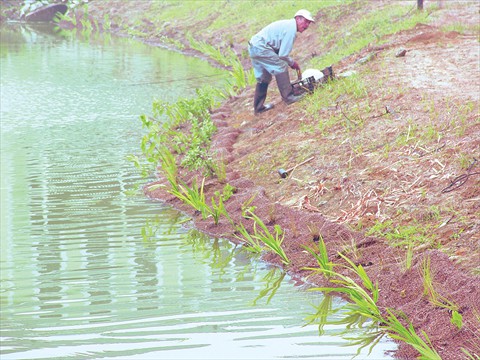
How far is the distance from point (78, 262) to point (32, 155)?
4848 millimetres

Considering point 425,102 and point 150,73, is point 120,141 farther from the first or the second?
point 150,73

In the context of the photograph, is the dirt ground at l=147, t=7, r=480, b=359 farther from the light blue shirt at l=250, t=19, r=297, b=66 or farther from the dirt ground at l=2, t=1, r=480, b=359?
the light blue shirt at l=250, t=19, r=297, b=66

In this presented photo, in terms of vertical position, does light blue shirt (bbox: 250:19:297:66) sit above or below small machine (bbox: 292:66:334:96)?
above

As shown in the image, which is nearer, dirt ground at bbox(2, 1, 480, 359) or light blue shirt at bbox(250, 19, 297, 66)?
dirt ground at bbox(2, 1, 480, 359)

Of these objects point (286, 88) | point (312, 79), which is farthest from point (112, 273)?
point (312, 79)

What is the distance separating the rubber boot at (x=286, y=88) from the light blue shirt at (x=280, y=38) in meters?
0.22

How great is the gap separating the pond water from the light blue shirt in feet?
8.07

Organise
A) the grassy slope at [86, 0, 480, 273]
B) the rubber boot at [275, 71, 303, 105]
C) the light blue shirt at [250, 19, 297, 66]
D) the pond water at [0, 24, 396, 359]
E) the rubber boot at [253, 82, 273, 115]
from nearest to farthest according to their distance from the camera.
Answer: the pond water at [0, 24, 396, 359], the grassy slope at [86, 0, 480, 273], the light blue shirt at [250, 19, 297, 66], the rubber boot at [275, 71, 303, 105], the rubber boot at [253, 82, 273, 115]

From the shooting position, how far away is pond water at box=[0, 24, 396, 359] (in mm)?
6051

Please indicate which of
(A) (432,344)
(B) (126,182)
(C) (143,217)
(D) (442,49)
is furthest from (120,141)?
(A) (432,344)

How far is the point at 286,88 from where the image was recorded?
1204 centimetres

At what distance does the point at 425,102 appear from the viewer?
10.1 metres

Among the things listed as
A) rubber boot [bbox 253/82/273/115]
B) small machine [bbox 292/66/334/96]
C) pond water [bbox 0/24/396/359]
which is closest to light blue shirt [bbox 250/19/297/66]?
small machine [bbox 292/66/334/96]

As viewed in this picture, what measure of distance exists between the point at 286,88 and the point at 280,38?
27.5 inches
